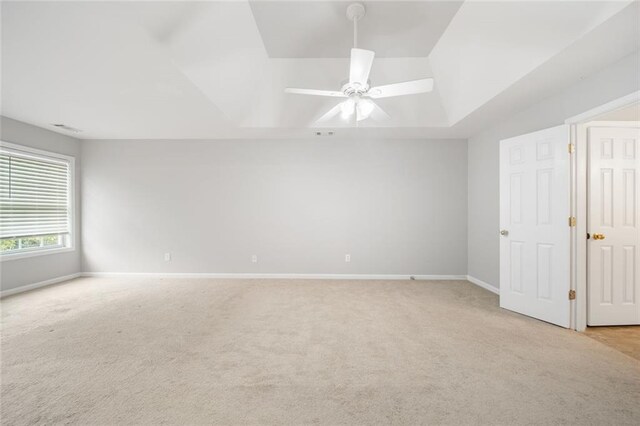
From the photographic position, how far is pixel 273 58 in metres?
3.33

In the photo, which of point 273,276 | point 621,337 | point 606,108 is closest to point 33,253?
point 273,276

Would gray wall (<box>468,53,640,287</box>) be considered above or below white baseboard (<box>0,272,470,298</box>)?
above

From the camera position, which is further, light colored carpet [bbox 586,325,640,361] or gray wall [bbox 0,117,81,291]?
gray wall [bbox 0,117,81,291]

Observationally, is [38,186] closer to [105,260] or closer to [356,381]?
[105,260]

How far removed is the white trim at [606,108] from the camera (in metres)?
2.12

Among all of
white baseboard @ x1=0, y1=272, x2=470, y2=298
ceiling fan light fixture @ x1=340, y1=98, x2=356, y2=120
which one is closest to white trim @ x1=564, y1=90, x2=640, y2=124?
ceiling fan light fixture @ x1=340, y1=98, x2=356, y2=120

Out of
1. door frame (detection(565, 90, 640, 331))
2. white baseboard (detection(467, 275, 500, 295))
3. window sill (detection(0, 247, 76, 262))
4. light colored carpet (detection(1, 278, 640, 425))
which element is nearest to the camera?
light colored carpet (detection(1, 278, 640, 425))

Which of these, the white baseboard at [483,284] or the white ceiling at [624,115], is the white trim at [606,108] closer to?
the white ceiling at [624,115]

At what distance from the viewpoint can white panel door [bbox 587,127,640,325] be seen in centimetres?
271

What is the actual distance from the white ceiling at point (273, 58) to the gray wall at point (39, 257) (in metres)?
0.25

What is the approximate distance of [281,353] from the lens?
2.21 m

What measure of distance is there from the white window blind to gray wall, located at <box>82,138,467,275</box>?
0.32 m

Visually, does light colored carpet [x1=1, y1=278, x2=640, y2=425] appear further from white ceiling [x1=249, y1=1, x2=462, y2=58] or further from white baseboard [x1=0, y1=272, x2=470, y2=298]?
white ceiling [x1=249, y1=1, x2=462, y2=58]

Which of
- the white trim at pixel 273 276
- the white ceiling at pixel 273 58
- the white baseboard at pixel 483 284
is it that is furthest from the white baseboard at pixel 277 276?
the white ceiling at pixel 273 58
